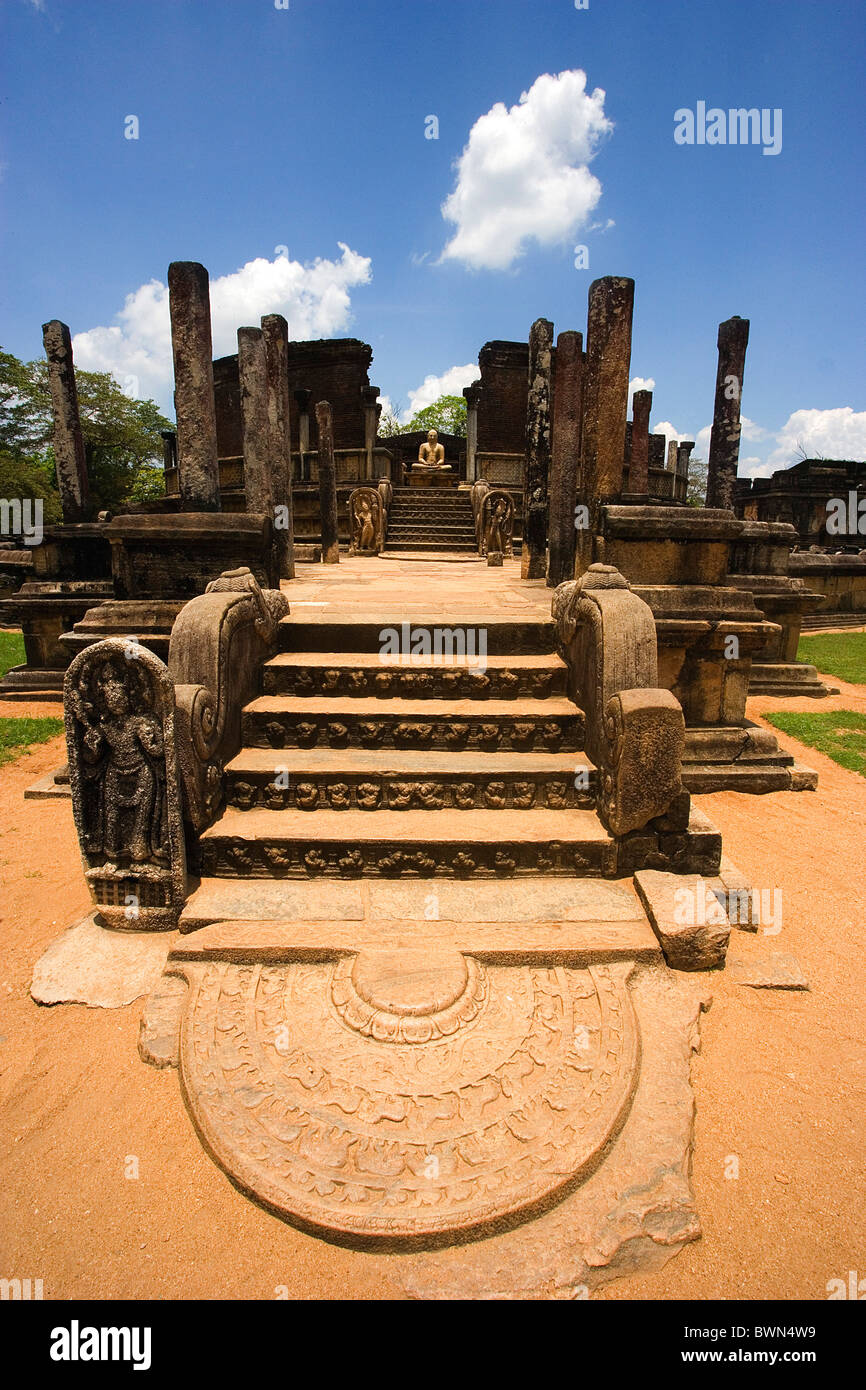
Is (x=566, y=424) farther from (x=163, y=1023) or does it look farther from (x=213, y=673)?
(x=163, y=1023)

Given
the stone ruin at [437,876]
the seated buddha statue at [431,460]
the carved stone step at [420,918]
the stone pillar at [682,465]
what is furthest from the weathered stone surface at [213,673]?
the stone pillar at [682,465]

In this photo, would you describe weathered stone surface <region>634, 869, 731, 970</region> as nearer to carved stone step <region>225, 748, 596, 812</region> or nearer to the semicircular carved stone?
the semicircular carved stone

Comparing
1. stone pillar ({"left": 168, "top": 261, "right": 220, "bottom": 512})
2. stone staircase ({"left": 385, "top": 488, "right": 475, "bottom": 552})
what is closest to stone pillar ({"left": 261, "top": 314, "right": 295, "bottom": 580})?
stone pillar ({"left": 168, "top": 261, "right": 220, "bottom": 512})

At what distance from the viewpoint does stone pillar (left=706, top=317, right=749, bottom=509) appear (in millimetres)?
A: 11078

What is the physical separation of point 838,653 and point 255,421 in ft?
30.9

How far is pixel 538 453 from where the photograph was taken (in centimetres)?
910

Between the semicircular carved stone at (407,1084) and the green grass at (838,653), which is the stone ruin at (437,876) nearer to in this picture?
the semicircular carved stone at (407,1084)

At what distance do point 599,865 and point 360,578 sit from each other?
546 cm

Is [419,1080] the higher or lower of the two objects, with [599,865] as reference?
lower

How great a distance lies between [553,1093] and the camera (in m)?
2.15

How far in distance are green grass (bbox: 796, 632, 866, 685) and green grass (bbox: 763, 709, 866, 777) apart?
203 cm

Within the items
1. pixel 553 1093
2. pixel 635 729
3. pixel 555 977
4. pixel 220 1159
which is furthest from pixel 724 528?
pixel 220 1159

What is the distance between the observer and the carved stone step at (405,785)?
3336 millimetres
